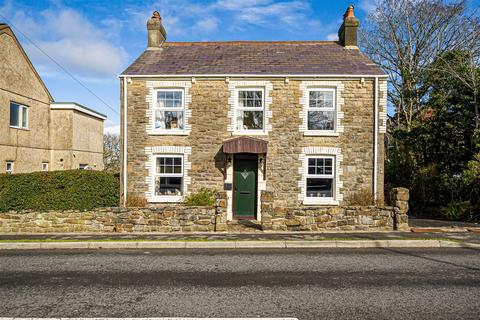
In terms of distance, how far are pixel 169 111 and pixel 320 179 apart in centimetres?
719

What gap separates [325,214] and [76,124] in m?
17.9

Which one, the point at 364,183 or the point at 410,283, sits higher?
the point at 364,183

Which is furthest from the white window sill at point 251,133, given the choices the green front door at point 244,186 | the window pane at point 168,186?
the window pane at point 168,186

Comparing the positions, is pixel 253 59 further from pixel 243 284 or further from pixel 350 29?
pixel 243 284

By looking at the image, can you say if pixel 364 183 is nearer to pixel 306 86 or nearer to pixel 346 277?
pixel 306 86

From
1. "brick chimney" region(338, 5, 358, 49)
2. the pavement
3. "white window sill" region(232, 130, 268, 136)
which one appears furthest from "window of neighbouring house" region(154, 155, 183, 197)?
"brick chimney" region(338, 5, 358, 49)

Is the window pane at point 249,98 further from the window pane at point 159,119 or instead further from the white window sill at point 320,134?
the window pane at point 159,119

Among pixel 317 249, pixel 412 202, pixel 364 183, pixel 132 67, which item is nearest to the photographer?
pixel 317 249

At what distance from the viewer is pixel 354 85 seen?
12.9 meters

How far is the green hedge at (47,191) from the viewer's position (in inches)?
424

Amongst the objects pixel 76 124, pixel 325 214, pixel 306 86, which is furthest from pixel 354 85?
pixel 76 124

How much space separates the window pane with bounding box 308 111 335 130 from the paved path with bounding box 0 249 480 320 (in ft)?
21.1

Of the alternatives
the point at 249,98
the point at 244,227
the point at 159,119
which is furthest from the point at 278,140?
the point at 159,119

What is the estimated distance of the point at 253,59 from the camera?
1424cm
